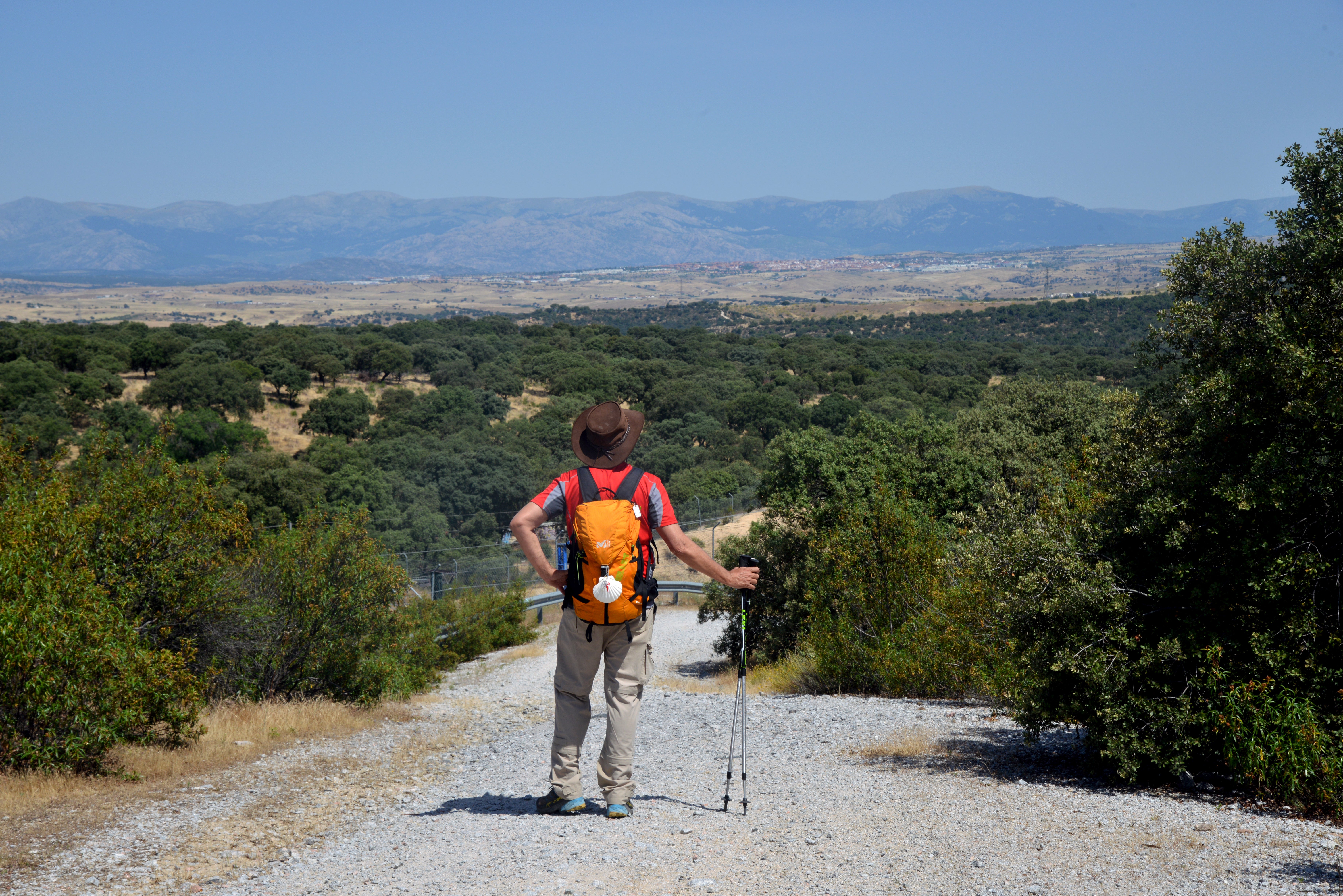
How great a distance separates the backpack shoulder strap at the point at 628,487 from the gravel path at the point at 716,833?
1.64m

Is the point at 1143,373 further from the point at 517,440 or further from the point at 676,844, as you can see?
the point at 676,844

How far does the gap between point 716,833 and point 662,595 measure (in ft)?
89.4

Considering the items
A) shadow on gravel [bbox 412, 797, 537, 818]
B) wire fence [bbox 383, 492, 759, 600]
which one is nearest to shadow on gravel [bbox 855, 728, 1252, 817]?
shadow on gravel [bbox 412, 797, 537, 818]

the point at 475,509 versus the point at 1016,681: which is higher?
the point at 1016,681

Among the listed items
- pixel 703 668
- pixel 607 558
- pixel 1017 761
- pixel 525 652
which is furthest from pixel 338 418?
pixel 607 558

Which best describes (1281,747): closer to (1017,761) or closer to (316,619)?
(1017,761)

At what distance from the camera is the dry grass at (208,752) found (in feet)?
19.0

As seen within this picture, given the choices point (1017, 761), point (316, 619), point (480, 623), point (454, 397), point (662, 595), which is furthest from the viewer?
point (454, 397)

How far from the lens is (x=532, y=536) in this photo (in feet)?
16.8

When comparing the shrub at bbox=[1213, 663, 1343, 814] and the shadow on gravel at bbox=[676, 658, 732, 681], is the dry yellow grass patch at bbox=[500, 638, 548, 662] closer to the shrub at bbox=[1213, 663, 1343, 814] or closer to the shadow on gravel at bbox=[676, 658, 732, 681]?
the shadow on gravel at bbox=[676, 658, 732, 681]

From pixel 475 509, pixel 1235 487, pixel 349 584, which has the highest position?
pixel 1235 487

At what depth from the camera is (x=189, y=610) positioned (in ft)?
28.1

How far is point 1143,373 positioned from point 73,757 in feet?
150

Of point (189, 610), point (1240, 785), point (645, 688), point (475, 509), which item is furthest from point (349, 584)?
point (475, 509)
